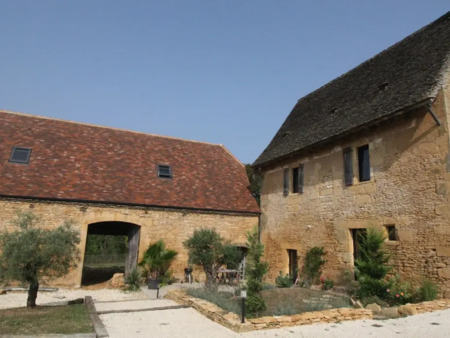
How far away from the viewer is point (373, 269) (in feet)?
27.3

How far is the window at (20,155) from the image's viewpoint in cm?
1286

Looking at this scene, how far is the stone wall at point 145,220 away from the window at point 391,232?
Answer: 6959 mm

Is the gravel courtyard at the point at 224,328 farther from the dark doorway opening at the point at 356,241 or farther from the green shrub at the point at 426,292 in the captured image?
the dark doorway opening at the point at 356,241

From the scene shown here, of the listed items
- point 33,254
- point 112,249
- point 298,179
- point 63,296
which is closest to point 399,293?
point 298,179

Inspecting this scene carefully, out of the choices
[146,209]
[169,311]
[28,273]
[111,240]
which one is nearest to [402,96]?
[169,311]

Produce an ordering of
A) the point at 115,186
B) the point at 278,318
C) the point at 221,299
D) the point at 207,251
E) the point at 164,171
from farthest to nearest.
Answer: the point at 164,171, the point at 115,186, the point at 207,251, the point at 221,299, the point at 278,318

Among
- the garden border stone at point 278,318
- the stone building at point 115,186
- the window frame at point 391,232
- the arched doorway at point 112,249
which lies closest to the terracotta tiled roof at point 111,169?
the stone building at point 115,186

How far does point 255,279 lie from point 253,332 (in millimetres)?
1433

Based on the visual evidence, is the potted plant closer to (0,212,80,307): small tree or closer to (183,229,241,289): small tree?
(183,229,241,289): small tree

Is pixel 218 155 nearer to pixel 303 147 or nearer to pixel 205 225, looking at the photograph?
pixel 205 225

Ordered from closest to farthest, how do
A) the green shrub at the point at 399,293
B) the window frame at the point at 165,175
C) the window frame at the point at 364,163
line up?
the green shrub at the point at 399,293 → the window frame at the point at 364,163 → the window frame at the point at 165,175

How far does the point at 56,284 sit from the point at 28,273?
4342 mm

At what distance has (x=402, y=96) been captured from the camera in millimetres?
9234

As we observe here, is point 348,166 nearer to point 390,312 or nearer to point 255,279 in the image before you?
point 390,312
